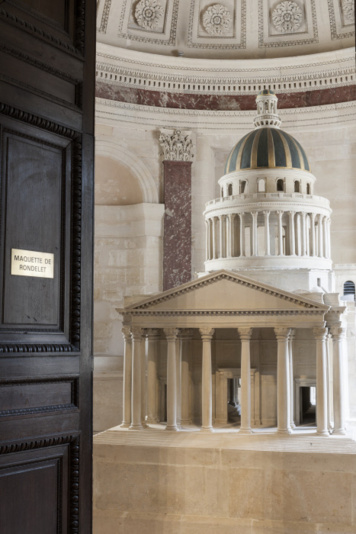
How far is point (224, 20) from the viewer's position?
98.7 ft

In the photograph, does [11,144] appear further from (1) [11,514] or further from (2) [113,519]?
(2) [113,519]

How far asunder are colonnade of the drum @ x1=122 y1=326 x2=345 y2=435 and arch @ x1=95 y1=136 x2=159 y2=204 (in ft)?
25.4

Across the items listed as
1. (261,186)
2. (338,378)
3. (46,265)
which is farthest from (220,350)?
(46,265)

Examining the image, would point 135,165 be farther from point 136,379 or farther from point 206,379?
point 206,379

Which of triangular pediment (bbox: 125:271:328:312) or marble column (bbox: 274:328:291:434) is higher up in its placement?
triangular pediment (bbox: 125:271:328:312)

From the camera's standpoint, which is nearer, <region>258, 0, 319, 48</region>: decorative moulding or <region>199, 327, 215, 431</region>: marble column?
<region>199, 327, 215, 431</region>: marble column

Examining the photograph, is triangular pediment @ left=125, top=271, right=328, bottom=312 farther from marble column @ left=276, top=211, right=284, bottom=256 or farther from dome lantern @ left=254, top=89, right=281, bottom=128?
dome lantern @ left=254, top=89, right=281, bottom=128

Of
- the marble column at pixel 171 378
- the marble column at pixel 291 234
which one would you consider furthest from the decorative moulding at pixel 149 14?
the marble column at pixel 171 378

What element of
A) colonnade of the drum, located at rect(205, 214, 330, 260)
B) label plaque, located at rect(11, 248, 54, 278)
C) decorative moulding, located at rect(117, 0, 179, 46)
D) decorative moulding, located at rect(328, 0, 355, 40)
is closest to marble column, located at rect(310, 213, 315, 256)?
colonnade of the drum, located at rect(205, 214, 330, 260)

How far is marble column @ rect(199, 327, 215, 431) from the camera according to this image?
20.4m

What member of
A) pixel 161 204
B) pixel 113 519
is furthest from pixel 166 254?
pixel 113 519

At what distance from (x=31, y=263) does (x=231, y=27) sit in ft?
88.8

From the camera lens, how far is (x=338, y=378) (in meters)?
20.4

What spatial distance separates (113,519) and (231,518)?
309cm
